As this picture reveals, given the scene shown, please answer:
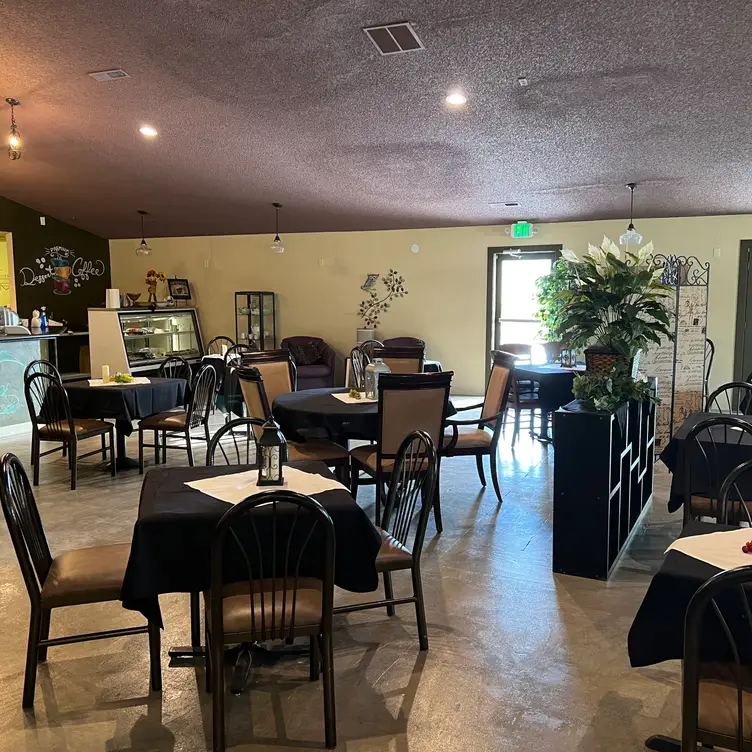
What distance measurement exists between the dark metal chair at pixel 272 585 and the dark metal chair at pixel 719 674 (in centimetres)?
99

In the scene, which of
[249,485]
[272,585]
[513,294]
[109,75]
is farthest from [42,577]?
[513,294]

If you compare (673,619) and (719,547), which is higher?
(719,547)

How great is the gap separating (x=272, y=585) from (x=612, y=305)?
2369 millimetres

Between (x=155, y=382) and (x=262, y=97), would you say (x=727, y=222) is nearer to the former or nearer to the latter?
(x=262, y=97)

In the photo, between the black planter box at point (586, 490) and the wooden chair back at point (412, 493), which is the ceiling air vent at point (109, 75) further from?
the black planter box at point (586, 490)

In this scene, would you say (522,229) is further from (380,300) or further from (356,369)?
(356,369)

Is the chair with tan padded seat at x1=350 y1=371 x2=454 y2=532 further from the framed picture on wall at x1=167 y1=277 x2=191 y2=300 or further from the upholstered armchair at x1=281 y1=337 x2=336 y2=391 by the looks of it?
the framed picture on wall at x1=167 y1=277 x2=191 y2=300

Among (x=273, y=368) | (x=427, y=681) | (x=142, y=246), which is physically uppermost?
(x=142, y=246)

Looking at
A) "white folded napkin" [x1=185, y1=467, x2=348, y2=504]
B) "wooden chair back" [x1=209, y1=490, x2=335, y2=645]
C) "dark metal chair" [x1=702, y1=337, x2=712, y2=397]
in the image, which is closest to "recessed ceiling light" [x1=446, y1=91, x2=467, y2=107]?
"dark metal chair" [x1=702, y1=337, x2=712, y2=397]

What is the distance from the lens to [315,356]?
10094 millimetres

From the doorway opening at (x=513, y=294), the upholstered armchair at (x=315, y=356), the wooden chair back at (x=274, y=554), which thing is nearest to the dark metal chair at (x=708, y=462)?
the wooden chair back at (x=274, y=554)

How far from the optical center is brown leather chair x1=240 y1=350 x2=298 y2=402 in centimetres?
541

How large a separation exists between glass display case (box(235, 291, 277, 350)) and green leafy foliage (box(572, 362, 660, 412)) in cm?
748

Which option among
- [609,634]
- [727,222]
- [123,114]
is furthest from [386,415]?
[727,222]
